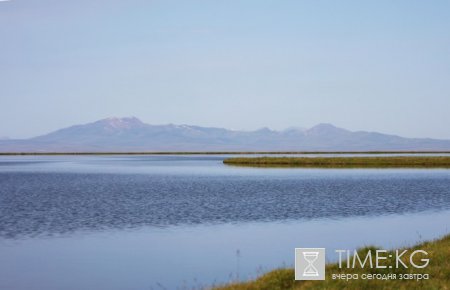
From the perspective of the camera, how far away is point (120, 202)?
177 ft

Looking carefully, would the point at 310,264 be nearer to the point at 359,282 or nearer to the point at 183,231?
the point at 359,282

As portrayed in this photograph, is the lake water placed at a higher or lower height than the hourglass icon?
lower

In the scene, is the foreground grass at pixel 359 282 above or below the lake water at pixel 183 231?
above

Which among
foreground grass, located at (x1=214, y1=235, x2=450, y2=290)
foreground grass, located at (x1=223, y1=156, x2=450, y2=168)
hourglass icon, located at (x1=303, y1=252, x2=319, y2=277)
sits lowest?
foreground grass, located at (x1=214, y1=235, x2=450, y2=290)

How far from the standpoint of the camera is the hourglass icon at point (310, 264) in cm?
1844

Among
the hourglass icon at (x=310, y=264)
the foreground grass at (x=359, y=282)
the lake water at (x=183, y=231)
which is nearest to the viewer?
the foreground grass at (x=359, y=282)

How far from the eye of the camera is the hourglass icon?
1844cm

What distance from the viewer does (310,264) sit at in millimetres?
18938

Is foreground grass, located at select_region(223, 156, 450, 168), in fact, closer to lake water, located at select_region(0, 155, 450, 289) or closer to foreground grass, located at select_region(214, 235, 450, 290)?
lake water, located at select_region(0, 155, 450, 289)

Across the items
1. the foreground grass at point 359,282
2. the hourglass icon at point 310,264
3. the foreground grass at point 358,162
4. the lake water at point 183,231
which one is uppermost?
the foreground grass at point 358,162

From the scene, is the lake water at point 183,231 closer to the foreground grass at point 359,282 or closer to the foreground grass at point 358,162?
the foreground grass at point 359,282

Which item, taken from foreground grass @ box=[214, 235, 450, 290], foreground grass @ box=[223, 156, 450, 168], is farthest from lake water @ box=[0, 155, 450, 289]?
foreground grass @ box=[223, 156, 450, 168]

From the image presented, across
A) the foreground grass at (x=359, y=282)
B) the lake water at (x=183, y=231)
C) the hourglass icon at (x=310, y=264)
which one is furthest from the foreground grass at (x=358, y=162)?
the hourglass icon at (x=310, y=264)

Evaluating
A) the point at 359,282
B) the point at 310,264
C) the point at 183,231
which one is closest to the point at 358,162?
the point at 183,231
